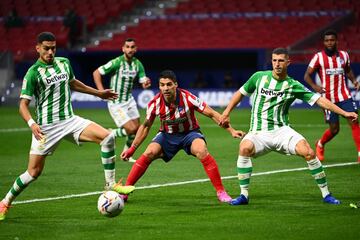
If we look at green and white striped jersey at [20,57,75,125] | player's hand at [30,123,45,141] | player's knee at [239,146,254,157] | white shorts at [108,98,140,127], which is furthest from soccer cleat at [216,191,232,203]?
white shorts at [108,98,140,127]

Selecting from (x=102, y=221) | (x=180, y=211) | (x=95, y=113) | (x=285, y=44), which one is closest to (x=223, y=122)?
(x=180, y=211)

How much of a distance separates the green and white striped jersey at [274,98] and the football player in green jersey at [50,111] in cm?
200

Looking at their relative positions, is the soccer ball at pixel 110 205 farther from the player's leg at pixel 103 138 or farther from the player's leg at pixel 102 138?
the player's leg at pixel 102 138

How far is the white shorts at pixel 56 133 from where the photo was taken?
11047 millimetres

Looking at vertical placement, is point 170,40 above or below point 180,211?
above

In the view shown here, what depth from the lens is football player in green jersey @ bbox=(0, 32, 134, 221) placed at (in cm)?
1098

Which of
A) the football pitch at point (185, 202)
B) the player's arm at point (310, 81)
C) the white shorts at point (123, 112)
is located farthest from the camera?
the white shorts at point (123, 112)

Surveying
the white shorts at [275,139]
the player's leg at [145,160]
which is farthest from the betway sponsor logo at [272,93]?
the player's leg at [145,160]

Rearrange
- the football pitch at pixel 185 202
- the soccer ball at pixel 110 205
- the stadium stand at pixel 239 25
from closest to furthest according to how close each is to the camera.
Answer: the football pitch at pixel 185 202, the soccer ball at pixel 110 205, the stadium stand at pixel 239 25

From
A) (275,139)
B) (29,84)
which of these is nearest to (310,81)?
(275,139)

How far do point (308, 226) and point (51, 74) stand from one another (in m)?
3.93

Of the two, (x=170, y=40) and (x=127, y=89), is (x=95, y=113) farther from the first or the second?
(x=127, y=89)

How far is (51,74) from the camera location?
11273mm

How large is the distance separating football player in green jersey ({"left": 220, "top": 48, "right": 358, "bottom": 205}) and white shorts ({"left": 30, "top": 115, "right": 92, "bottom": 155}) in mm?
1934
